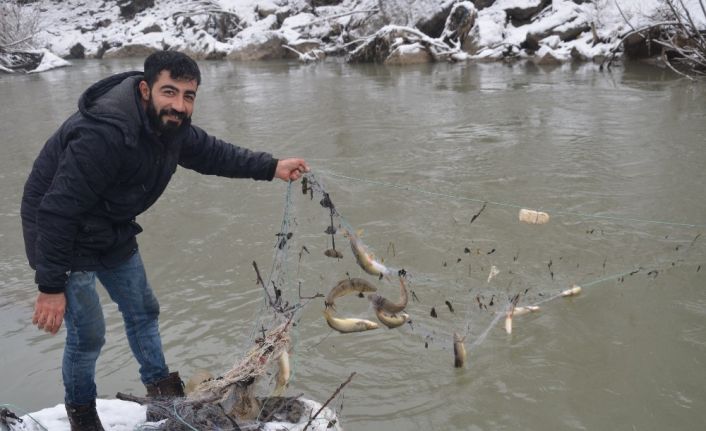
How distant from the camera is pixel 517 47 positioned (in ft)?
68.8

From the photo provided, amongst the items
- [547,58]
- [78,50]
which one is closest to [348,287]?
[547,58]

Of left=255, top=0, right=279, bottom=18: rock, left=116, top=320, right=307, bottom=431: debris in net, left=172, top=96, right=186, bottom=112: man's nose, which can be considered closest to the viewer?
left=172, top=96, right=186, bottom=112: man's nose

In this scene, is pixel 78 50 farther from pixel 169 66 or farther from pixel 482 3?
pixel 169 66

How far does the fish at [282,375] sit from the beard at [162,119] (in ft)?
4.07

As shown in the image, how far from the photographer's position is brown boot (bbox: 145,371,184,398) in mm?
3045

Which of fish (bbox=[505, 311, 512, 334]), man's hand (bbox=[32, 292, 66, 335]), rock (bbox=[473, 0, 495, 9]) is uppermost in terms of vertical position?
rock (bbox=[473, 0, 495, 9])

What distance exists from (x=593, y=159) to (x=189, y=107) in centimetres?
647

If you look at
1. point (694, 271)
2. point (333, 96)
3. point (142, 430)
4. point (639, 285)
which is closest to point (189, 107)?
point (142, 430)

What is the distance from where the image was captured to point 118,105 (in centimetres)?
237

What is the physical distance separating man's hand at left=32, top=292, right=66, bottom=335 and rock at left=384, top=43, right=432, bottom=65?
20.7 metres

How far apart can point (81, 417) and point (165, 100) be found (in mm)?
1536

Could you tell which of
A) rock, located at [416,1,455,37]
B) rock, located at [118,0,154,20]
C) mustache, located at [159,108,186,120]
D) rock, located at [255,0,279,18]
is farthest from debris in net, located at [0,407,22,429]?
rock, located at [118,0,154,20]

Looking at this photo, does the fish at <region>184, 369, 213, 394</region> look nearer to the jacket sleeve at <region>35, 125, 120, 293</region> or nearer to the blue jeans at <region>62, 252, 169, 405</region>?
the blue jeans at <region>62, 252, 169, 405</region>

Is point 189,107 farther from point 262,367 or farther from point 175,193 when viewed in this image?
point 175,193
